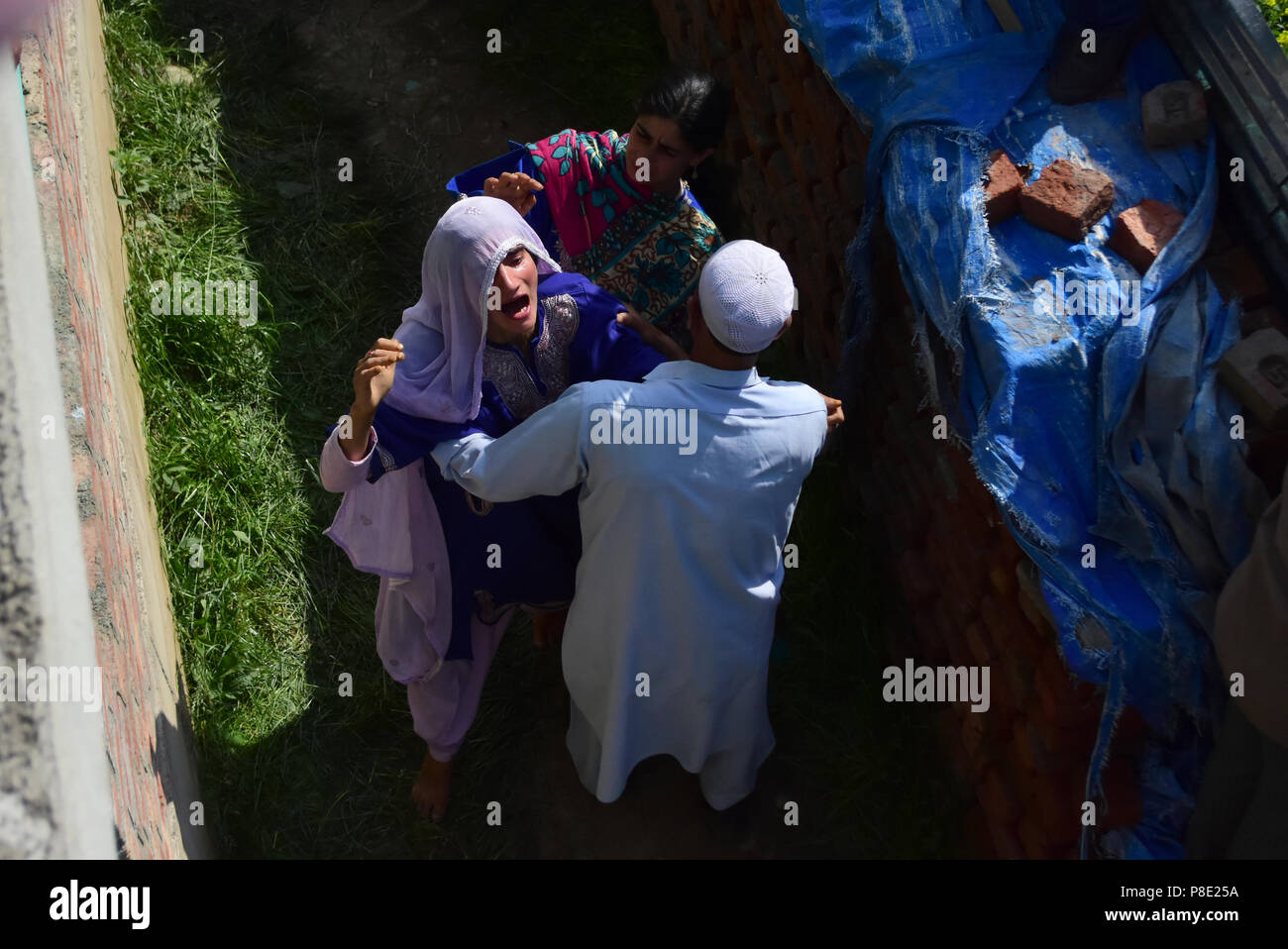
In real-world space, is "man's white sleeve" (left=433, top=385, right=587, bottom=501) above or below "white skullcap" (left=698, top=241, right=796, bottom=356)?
below

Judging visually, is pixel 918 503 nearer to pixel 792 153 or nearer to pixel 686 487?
pixel 686 487

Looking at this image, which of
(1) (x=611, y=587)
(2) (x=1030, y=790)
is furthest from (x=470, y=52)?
(2) (x=1030, y=790)

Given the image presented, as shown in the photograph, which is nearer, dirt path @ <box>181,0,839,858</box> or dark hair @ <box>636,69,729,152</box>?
dark hair @ <box>636,69,729,152</box>

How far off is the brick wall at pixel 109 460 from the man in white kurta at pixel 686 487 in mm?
850

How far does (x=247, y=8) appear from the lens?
5.23m

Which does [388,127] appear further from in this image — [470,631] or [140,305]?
[470,631]

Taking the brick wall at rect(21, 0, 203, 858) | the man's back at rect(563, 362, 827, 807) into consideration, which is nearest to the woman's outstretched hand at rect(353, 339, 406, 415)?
the man's back at rect(563, 362, 827, 807)

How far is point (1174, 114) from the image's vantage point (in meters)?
2.89

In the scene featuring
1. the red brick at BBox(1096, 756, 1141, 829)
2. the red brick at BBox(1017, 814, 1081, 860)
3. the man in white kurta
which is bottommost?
the red brick at BBox(1017, 814, 1081, 860)

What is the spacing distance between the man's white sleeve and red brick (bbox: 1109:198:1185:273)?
1408 millimetres

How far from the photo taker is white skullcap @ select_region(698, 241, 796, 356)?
243 centimetres

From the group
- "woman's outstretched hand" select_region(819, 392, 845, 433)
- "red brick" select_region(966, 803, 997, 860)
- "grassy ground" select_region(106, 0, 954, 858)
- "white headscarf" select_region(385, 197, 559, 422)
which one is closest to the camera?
"white headscarf" select_region(385, 197, 559, 422)

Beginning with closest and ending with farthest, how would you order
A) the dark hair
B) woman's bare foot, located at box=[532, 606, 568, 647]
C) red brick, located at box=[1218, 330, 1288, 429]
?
red brick, located at box=[1218, 330, 1288, 429] < the dark hair < woman's bare foot, located at box=[532, 606, 568, 647]

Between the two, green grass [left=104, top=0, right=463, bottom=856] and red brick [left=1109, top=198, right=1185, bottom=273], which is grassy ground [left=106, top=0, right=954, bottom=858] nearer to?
green grass [left=104, top=0, right=463, bottom=856]
